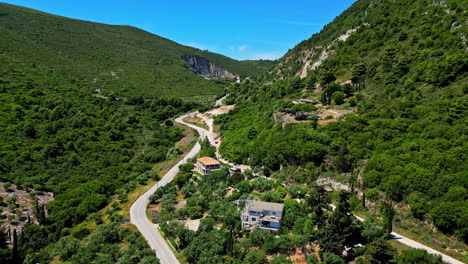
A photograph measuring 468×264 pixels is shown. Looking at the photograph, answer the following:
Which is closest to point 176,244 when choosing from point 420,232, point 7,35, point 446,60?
point 420,232

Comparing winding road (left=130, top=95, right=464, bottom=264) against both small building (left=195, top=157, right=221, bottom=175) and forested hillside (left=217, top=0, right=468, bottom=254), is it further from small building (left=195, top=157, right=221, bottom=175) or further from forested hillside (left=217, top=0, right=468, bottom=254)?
small building (left=195, top=157, right=221, bottom=175)

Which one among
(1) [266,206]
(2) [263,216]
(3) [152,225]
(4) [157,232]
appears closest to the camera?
(2) [263,216]

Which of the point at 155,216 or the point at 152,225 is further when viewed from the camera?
the point at 155,216

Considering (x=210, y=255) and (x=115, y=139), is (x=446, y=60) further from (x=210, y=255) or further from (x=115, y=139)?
(x=115, y=139)

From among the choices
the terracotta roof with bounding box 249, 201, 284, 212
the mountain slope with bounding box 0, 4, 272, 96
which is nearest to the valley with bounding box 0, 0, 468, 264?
the terracotta roof with bounding box 249, 201, 284, 212

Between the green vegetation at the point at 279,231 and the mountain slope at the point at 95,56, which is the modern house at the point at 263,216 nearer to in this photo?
the green vegetation at the point at 279,231

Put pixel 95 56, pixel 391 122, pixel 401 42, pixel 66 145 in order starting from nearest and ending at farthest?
pixel 391 122 → pixel 66 145 → pixel 401 42 → pixel 95 56

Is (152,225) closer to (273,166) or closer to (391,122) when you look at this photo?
(273,166)

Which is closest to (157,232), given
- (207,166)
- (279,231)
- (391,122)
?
(279,231)
